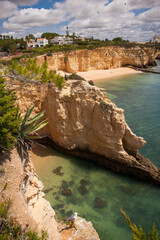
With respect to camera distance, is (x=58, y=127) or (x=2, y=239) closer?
(x=2, y=239)

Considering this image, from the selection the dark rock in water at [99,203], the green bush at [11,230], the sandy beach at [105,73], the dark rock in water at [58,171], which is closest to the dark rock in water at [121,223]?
the dark rock in water at [99,203]

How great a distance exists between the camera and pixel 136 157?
1089 cm

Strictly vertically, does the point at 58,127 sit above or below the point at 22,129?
below

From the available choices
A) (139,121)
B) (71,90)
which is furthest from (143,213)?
(139,121)

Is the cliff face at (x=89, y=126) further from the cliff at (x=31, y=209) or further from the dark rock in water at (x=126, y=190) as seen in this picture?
the cliff at (x=31, y=209)

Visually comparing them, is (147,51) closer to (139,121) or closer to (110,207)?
(139,121)

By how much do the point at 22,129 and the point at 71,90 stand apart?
544 cm

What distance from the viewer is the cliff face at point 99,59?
125 ft

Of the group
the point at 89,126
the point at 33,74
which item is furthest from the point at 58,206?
the point at 33,74

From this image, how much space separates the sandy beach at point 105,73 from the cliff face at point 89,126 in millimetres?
29211

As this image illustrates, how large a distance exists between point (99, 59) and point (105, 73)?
449cm

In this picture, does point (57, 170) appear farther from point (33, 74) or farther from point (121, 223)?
point (33, 74)

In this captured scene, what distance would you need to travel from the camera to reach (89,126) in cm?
1139

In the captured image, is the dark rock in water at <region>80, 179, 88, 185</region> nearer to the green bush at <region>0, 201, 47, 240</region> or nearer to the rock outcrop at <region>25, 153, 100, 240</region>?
the rock outcrop at <region>25, 153, 100, 240</region>
